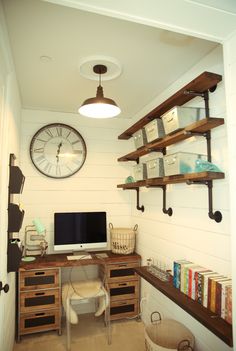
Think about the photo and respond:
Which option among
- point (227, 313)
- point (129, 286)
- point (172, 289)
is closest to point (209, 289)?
point (227, 313)

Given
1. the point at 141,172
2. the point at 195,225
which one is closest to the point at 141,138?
the point at 141,172

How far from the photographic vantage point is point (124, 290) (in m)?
2.81

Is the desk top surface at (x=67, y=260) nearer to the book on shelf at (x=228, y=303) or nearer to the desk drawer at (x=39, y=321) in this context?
the desk drawer at (x=39, y=321)

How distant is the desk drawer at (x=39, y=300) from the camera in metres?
2.48

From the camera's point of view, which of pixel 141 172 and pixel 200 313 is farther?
pixel 141 172

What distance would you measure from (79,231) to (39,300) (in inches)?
31.3

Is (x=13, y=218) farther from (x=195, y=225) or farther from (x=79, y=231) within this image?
(x=195, y=225)

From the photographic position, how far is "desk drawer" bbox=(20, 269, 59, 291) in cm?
249

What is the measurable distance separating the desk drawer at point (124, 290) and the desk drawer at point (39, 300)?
23.1 inches

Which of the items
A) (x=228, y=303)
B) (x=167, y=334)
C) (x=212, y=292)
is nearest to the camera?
(x=228, y=303)

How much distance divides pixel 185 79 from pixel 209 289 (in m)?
1.64

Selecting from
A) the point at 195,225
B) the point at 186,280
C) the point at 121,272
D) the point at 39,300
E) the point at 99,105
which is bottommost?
the point at 39,300

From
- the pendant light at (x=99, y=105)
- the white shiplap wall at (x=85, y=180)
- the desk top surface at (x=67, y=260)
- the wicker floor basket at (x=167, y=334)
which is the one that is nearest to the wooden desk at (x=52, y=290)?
the desk top surface at (x=67, y=260)

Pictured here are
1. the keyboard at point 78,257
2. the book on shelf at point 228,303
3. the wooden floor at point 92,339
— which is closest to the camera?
the book on shelf at point 228,303
